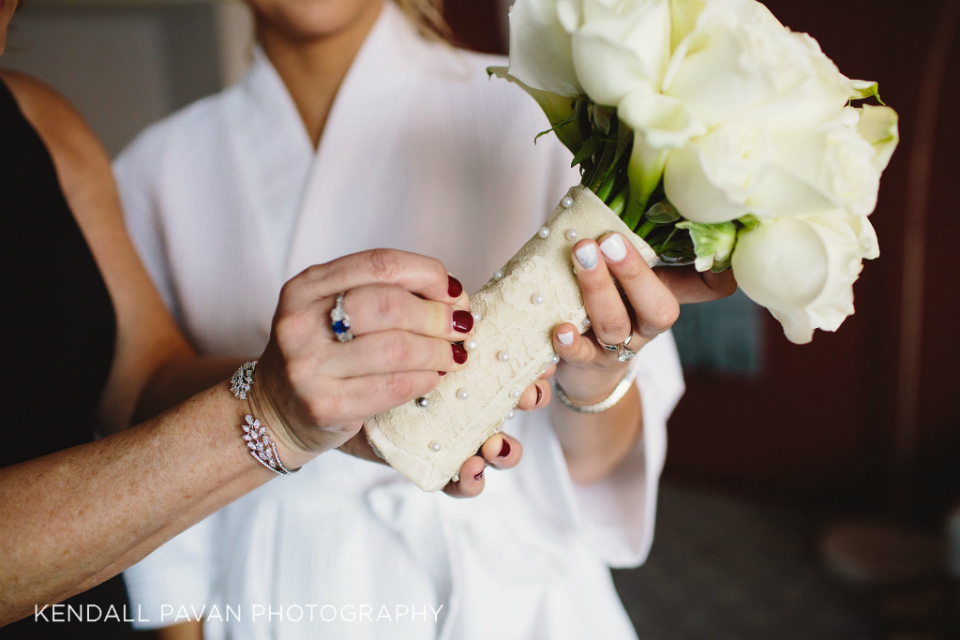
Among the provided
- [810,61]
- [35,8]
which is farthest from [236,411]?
[35,8]

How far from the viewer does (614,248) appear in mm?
505

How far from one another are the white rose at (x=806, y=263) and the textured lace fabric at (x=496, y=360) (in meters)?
0.09

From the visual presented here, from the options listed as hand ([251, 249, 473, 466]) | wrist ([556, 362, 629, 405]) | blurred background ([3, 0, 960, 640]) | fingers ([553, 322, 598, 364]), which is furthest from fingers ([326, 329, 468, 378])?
blurred background ([3, 0, 960, 640])

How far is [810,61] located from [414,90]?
0.54 meters

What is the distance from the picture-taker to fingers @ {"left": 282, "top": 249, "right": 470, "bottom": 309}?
47 centimetres

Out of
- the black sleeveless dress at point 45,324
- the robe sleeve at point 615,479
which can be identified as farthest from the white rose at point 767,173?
the black sleeveless dress at point 45,324

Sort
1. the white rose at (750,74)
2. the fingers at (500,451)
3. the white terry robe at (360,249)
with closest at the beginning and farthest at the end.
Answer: the white rose at (750,74)
the fingers at (500,451)
the white terry robe at (360,249)

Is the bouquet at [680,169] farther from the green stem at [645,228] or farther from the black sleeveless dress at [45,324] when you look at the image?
the black sleeveless dress at [45,324]

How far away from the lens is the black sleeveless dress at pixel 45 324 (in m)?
0.69

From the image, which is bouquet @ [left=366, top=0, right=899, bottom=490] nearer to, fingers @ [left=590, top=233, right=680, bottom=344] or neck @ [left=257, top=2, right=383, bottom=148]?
fingers @ [left=590, top=233, right=680, bottom=344]

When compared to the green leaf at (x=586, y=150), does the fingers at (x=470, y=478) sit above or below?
below

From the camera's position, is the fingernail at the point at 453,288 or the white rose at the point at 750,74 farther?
the fingernail at the point at 453,288

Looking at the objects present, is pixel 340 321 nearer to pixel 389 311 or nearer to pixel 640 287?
pixel 389 311

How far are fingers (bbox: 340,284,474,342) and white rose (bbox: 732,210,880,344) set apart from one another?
0.24 meters
